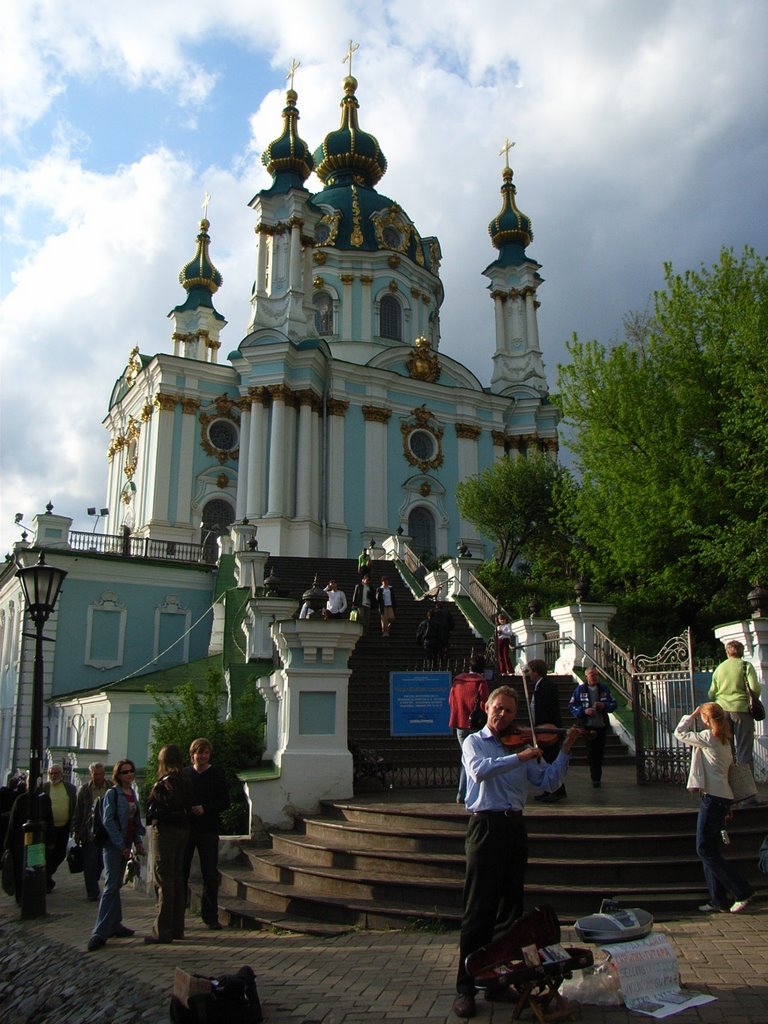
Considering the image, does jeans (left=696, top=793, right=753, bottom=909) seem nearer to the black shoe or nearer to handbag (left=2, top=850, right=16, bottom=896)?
the black shoe

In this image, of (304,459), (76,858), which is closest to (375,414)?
(304,459)

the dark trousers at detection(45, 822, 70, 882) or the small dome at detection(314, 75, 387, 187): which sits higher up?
the small dome at detection(314, 75, 387, 187)

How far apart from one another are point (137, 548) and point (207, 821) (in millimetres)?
22289

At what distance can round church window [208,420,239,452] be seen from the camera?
125 ft

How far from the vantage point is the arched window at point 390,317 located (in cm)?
4416

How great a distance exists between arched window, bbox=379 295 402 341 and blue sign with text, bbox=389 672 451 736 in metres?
32.8

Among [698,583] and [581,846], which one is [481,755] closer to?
[581,846]

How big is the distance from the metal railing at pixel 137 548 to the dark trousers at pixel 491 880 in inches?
867

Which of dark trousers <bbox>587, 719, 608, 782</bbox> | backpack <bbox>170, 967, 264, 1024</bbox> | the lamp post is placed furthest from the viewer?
dark trousers <bbox>587, 719, 608, 782</bbox>

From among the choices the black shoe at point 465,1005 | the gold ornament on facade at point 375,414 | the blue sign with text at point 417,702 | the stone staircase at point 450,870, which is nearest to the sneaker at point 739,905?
the stone staircase at point 450,870

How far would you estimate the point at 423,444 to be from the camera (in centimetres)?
4025

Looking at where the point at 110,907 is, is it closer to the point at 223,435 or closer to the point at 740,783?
the point at 740,783

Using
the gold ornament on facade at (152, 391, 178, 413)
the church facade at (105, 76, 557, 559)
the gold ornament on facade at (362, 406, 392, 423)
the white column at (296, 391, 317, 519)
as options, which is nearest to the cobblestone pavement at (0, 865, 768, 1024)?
the church facade at (105, 76, 557, 559)

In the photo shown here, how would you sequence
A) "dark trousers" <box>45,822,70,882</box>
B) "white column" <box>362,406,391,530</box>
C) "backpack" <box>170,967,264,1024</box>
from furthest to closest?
"white column" <box>362,406,391,530</box>, "dark trousers" <box>45,822,70,882</box>, "backpack" <box>170,967,264,1024</box>
